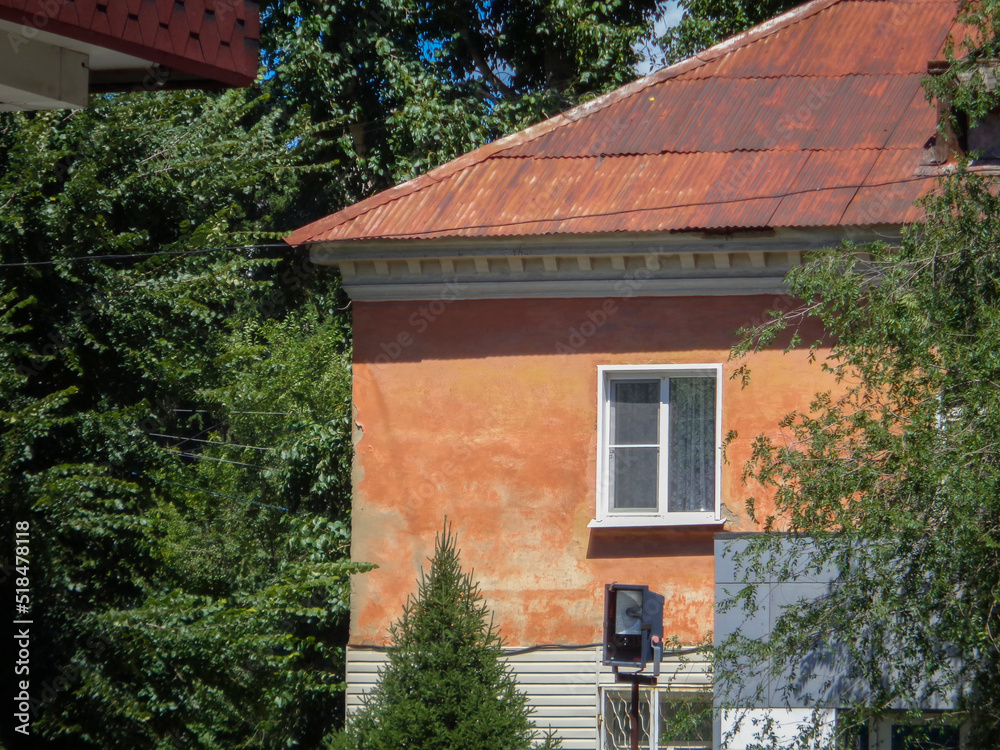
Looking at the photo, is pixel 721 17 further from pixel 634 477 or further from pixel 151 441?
pixel 151 441

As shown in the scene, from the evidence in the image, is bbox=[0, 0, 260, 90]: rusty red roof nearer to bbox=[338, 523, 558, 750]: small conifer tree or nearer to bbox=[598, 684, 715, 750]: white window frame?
bbox=[338, 523, 558, 750]: small conifer tree

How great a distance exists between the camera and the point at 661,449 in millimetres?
11453

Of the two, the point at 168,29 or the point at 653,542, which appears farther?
the point at 653,542

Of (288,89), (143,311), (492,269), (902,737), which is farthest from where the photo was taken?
(288,89)

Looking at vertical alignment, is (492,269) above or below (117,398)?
above

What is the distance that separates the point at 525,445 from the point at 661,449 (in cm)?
122

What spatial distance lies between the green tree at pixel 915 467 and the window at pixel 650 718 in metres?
3.41

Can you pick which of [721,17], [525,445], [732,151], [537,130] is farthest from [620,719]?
[721,17]

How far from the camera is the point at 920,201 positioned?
25.2 feet

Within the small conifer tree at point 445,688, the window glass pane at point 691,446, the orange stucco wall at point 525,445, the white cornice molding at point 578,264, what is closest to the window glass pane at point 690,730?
the orange stucco wall at point 525,445

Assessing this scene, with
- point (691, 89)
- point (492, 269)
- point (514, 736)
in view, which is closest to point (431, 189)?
point (492, 269)

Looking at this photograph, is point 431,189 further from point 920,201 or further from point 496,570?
point 920,201

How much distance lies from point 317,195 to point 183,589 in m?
9.03

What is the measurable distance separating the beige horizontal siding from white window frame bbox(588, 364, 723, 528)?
118cm
